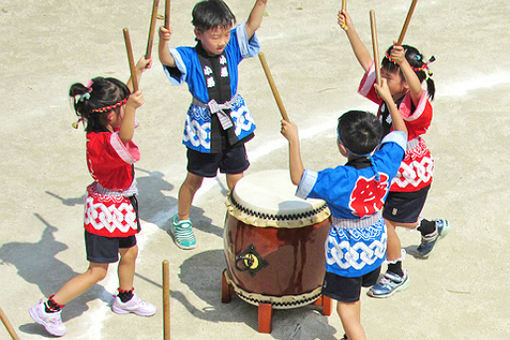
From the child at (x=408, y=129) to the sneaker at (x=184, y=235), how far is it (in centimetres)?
125

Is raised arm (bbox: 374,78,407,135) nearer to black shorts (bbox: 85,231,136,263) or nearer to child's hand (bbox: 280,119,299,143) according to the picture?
child's hand (bbox: 280,119,299,143)

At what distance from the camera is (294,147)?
11.0 feet

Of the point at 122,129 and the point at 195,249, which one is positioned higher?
the point at 122,129

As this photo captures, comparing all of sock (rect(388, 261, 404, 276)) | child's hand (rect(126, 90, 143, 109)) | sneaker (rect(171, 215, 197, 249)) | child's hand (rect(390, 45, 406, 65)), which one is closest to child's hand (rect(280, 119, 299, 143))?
child's hand (rect(126, 90, 143, 109))

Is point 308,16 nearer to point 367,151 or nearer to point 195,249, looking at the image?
point 195,249

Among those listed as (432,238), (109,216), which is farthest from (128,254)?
(432,238)

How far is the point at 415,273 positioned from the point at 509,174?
1.57 metres

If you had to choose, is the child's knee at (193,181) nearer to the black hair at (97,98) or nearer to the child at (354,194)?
the black hair at (97,98)

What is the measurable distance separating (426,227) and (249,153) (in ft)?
6.31

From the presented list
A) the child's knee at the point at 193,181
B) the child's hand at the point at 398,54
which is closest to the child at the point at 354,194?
the child's hand at the point at 398,54

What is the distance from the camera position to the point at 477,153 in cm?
601

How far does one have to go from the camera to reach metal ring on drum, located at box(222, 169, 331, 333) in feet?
12.5

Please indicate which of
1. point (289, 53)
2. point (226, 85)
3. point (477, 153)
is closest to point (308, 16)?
point (289, 53)

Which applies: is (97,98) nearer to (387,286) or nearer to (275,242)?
(275,242)
